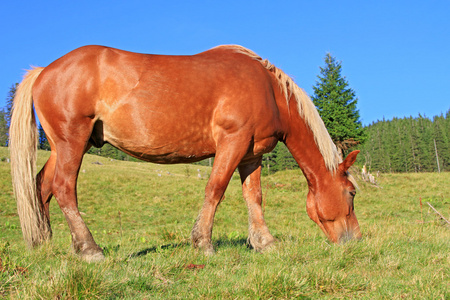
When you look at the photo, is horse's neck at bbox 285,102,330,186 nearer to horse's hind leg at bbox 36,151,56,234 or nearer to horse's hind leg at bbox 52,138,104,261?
horse's hind leg at bbox 52,138,104,261

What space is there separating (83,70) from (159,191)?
1593 cm

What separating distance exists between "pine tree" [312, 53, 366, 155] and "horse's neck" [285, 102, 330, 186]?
2910 centimetres

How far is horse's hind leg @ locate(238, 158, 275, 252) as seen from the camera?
5027 millimetres

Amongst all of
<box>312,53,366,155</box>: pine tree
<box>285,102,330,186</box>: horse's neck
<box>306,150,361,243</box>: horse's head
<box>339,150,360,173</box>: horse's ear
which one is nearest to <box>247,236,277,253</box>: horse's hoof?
<box>306,150,361,243</box>: horse's head

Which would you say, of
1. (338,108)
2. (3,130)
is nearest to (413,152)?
(338,108)

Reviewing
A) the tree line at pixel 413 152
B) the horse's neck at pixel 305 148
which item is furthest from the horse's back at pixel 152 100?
the tree line at pixel 413 152

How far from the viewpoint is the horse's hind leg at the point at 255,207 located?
5.03 metres

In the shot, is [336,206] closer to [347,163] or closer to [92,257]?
[347,163]

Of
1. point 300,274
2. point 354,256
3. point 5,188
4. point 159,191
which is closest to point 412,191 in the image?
point 159,191

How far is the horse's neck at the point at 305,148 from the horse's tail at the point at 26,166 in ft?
11.7

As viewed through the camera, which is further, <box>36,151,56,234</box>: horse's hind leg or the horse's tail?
<box>36,151,56,234</box>: horse's hind leg

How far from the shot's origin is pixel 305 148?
17.3 ft

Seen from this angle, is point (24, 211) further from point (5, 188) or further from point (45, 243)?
point (5, 188)

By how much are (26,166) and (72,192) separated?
2.72 ft
